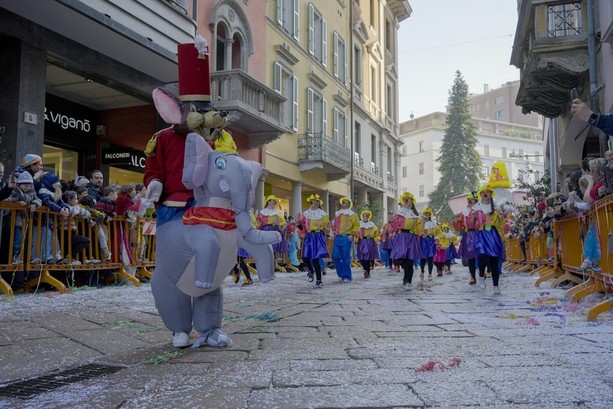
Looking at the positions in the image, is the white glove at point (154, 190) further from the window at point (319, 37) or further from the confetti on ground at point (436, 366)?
the window at point (319, 37)

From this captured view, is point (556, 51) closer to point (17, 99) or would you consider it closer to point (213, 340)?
point (17, 99)

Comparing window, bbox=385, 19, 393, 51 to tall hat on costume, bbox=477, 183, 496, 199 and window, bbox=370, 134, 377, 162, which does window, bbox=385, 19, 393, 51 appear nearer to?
window, bbox=370, 134, 377, 162

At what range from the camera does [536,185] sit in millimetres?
22156

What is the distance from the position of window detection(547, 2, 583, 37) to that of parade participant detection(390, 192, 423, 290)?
286 inches

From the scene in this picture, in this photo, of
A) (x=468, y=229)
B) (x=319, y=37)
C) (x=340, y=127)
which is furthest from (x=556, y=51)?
(x=340, y=127)

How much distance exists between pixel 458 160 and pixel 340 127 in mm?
35711

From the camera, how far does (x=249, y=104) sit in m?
18.1

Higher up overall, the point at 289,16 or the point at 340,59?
the point at 340,59

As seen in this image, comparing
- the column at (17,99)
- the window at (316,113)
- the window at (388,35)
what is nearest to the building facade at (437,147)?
the window at (388,35)

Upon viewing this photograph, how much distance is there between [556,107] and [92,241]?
47.8 ft

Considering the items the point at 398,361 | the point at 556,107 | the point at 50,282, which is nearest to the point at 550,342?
the point at 398,361

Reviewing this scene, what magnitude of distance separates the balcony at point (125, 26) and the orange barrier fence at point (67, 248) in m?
3.59

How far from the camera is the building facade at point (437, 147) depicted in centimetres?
7381

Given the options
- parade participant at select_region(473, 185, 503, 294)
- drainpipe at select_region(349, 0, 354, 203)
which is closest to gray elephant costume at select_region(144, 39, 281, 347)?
parade participant at select_region(473, 185, 503, 294)
